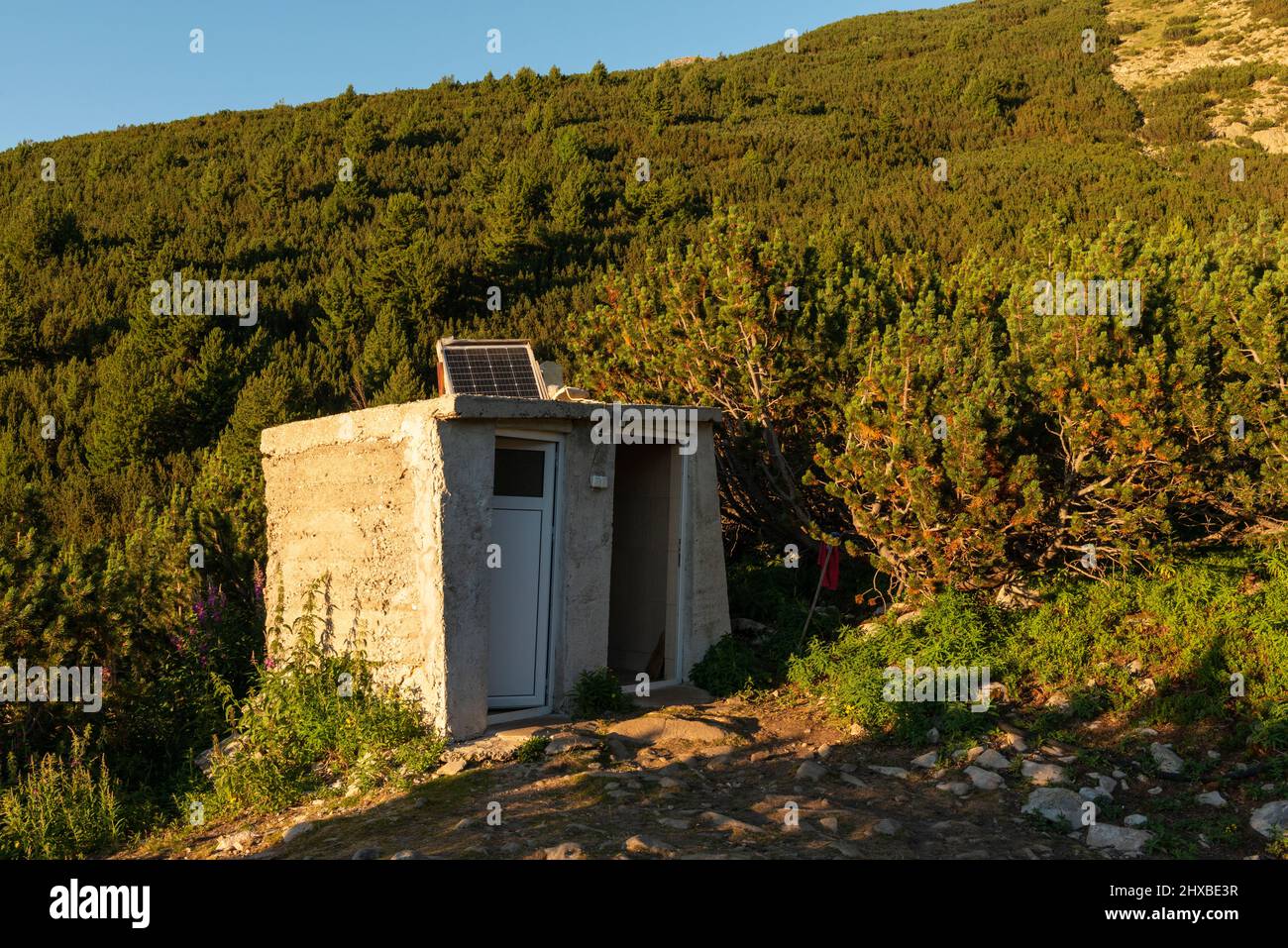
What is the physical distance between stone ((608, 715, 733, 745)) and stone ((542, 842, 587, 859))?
7.86 feet

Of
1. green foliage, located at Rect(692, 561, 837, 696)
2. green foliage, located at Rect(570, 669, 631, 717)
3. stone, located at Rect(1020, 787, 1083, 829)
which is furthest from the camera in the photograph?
green foliage, located at Rect(692, 561, 837, 696)

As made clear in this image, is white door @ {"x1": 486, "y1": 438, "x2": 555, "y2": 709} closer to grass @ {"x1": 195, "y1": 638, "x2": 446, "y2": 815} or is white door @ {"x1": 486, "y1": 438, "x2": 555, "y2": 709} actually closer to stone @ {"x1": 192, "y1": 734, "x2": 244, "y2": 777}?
grass @ {"x1": 195, "y1": 638, "x2": 446, "y2": 815}

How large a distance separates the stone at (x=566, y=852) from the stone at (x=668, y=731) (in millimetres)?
2397

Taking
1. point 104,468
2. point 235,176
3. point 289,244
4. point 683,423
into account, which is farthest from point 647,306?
point 235,176

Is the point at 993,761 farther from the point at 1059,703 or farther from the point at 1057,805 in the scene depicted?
the point at 1059,703

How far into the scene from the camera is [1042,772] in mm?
6324

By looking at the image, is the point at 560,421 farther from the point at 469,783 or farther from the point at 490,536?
the point at 469,783

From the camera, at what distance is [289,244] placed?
2891cm

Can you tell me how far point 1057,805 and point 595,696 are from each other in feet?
11.4

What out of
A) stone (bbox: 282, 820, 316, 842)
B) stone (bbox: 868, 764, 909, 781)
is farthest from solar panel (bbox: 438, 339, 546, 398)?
stone (bbox: 868, 764, 909, 781)

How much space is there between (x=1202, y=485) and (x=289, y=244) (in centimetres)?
2621

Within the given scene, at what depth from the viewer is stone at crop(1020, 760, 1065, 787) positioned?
624 cm

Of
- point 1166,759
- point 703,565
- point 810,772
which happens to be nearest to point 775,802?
point 810,772

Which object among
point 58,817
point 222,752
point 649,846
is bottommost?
point 58,817
